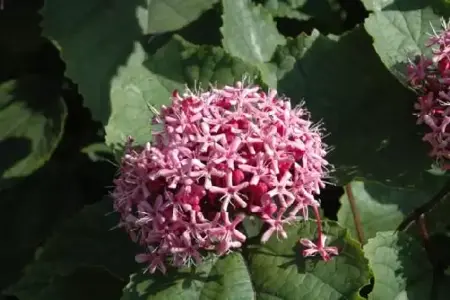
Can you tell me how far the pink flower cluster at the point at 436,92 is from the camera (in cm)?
150

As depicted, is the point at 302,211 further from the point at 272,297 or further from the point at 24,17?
the point at 24,17

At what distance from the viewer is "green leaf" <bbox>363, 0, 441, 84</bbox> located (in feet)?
5.40

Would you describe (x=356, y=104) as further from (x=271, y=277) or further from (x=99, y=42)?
(x=99, y=42)

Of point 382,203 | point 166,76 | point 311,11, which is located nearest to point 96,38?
point 166,76

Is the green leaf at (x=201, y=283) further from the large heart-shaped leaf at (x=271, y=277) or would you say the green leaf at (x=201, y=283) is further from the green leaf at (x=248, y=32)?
the green leaf at (x=248, y=32)

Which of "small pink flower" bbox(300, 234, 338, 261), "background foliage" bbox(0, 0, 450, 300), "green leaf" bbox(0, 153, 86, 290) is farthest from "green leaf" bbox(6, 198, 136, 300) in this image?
"small pink flower" bbox(300, 234, 338, 261)

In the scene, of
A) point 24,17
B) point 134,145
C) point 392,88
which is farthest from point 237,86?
point 24,17

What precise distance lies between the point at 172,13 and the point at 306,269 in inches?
32.2

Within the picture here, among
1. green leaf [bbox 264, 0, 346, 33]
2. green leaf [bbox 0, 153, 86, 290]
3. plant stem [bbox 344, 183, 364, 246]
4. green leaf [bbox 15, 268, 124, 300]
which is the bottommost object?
green leaf [bbox 0, 153, 86, 290]

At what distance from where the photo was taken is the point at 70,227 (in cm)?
177

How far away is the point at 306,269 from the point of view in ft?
4.54

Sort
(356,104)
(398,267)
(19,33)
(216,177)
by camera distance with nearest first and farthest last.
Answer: (216,177) < (398,267) < (356,104) < (19,33)

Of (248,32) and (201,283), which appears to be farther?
(248,32)

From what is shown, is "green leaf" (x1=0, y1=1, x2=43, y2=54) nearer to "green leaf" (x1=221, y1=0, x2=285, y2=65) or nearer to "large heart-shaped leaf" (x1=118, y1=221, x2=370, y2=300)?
"green leaf" (x1=221, y1=0, x2=285, y2=65)
